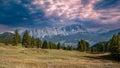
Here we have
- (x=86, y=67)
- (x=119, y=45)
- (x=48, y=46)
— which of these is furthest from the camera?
(x=48, y=46)

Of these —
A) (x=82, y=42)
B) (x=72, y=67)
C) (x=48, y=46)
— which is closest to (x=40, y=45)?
(x=48, y=46)

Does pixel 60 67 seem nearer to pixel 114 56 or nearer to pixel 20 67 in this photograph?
pixel 20 67

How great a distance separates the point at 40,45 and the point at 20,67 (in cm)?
15327

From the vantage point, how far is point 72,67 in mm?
28125

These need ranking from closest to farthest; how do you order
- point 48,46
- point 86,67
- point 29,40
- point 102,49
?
point 86,67
point 29,40
point 48,46
point 102,49

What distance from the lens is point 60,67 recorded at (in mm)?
27047

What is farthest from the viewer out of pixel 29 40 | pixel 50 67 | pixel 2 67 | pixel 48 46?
pixel 48 46

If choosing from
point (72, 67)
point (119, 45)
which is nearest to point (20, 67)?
point (72, 67)

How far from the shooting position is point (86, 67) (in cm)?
2800

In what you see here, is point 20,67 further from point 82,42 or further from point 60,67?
point 82,42

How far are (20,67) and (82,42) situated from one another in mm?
141808

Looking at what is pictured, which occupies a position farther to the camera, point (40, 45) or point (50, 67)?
point (40, 45)

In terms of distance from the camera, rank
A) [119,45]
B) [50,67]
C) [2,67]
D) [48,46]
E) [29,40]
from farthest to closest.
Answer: [48,46], [29,40], [119,45], [50,67], [2,67]

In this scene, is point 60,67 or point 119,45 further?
point 119,45
